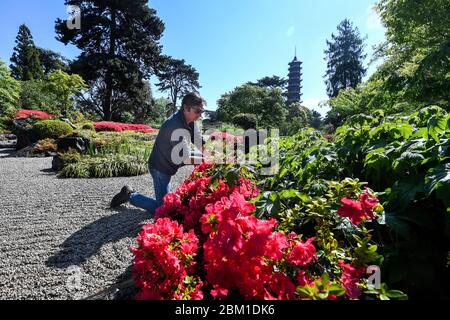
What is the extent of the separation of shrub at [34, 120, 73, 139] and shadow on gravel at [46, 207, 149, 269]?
8.99 metres

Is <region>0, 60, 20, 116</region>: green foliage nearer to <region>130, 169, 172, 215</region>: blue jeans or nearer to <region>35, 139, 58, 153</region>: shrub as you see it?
<region>35, 139, 58, 153</region>: shrub

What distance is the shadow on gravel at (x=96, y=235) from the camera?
2395mm

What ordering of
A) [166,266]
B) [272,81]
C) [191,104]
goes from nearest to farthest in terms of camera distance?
[166,266]
[191,104]
[272,81]

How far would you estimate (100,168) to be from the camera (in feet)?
20.1

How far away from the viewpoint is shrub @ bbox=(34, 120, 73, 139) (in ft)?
36.6

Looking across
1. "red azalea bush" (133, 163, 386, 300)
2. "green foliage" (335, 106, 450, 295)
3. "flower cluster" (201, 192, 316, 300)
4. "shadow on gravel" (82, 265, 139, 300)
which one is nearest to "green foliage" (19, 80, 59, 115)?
"shadow on gravel" (82, 265, 139, 300)

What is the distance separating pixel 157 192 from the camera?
326 centimetres

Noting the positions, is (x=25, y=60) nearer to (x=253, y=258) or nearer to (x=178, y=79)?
(x=178, y=79)

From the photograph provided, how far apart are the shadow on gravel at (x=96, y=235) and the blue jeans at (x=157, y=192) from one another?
0.64 feet

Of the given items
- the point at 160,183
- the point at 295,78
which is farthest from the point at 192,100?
the point at 295,78

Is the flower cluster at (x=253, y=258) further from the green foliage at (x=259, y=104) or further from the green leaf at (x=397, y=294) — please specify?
the green foliage at (x=259, y=104)

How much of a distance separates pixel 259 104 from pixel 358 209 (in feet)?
72.9

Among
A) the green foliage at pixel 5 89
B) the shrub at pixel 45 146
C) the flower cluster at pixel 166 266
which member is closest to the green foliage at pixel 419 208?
the flower cluster at pixel 166 266
